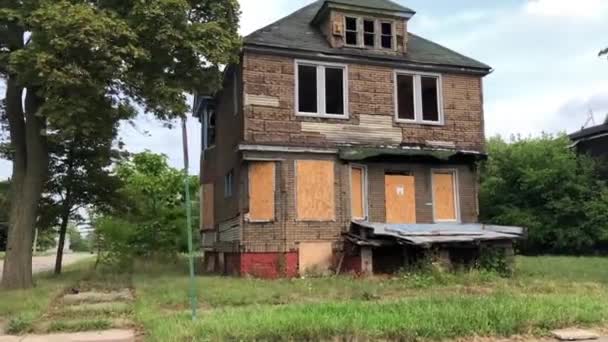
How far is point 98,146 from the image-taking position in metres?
22.1

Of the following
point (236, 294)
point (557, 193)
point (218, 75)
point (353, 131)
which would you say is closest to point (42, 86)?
point (218, 75)

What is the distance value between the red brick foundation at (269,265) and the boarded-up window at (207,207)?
5331mm

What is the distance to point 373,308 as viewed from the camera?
32.0 ft

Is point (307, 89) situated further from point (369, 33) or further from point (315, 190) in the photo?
point (315, 190)

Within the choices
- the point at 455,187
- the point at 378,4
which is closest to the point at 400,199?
the point at 455,187

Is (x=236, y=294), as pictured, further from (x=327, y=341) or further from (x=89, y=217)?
(x=89, y=217)

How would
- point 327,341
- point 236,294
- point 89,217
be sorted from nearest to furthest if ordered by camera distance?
1. point 327,341
2. point 236,294
3. point 89,217

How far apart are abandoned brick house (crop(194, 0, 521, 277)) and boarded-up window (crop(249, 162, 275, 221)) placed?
0.03 m

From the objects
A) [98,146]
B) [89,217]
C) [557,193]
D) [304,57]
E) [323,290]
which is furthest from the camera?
[557,193]

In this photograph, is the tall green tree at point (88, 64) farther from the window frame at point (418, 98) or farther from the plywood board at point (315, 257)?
the window frame at point (418, 98)

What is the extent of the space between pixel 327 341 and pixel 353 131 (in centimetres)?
1174

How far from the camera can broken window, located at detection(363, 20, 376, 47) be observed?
19.8 metres

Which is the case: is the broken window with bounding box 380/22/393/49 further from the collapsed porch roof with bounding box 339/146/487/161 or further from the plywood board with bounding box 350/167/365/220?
the plywood board with bounding box 350/167/365/220

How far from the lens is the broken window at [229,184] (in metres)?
20.2
